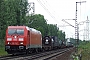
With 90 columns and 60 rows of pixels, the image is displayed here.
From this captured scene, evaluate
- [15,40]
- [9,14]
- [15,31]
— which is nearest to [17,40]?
[15,40]

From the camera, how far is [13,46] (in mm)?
30094

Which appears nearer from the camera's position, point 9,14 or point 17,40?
point 17,40

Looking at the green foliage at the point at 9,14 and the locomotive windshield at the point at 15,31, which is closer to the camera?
the locomotive windshield at the point at 15,31

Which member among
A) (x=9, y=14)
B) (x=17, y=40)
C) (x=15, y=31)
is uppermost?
(x=9, y=14)

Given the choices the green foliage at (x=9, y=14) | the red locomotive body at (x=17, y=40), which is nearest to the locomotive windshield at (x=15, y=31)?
the red locomotive body at (x=17, y=40)

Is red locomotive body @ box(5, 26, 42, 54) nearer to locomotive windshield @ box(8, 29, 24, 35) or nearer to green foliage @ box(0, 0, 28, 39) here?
locomotive windshield @ box(8, 29, 24, 35)

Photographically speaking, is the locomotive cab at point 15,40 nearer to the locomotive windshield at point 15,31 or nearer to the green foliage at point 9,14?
the locomotive windshield at point 15,31

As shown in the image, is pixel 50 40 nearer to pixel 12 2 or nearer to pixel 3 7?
pixel 3 7

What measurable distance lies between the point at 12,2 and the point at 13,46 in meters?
45.3

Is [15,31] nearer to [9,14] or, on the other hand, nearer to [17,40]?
[17,40]

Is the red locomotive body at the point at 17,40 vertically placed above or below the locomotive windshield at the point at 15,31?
below

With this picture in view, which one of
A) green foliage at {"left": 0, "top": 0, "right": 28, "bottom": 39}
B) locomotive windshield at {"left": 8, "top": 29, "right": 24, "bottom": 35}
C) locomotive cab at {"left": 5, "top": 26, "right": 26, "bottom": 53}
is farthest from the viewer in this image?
green foliage at {"left": 0, "top": 0, "right": 28, "bottom": 39}

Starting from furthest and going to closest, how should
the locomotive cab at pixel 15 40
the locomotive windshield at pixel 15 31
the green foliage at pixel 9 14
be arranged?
the green foliage at pixel 9 14
the locomotive windshield at pixel 15 31
the locomotive cab at pixel 15 40

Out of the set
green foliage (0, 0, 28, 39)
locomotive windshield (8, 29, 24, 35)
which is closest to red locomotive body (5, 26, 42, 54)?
locomotive windshield (8, 29, 24, 35)
